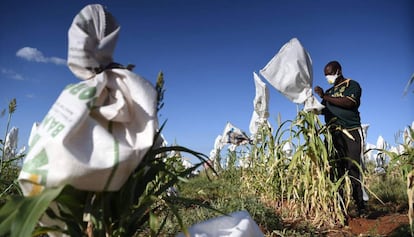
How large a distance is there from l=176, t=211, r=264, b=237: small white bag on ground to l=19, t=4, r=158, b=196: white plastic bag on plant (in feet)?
1.05

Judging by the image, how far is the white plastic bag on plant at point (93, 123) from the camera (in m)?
0.80

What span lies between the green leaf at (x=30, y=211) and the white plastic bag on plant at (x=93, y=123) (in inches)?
1.7

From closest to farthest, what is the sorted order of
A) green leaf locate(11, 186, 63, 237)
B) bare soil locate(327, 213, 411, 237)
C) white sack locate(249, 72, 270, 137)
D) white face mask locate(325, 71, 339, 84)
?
green leaf locate(11, 186, 63, 237), bare soil locate(327, 213, 411, 237), white face mask locate(325, 71, 339, 84), white sack locate(249, 72, 270, 137)

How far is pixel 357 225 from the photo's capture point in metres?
2.77

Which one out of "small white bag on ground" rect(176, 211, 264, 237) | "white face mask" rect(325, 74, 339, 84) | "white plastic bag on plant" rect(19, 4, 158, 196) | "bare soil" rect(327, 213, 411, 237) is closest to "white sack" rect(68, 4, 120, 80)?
"white plastic bag on plant" rect(19, 4, 158, 196)

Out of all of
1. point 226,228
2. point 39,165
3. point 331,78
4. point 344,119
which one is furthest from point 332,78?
point 39,165

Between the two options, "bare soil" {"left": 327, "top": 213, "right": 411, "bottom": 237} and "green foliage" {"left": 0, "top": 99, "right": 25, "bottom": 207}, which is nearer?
"green foliage" {"left": 0, "top": 99, "right": 25, "bottom": 207}

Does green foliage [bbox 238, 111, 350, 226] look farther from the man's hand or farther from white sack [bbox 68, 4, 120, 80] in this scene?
white sack [bbox 68, 4, 120, 80]

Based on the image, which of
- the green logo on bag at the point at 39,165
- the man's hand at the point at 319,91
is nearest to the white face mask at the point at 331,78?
the man's hand at the point at 319,91

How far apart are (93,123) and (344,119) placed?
2689mm

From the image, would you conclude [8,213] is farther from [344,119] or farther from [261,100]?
[261,100]

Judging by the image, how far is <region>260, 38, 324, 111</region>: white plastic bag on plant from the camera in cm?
271

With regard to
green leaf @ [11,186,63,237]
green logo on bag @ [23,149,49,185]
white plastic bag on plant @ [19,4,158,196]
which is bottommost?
green leaf @ [11,186,63,237]

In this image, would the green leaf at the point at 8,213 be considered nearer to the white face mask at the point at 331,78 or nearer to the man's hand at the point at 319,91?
the man's hand at the point at 319,91
